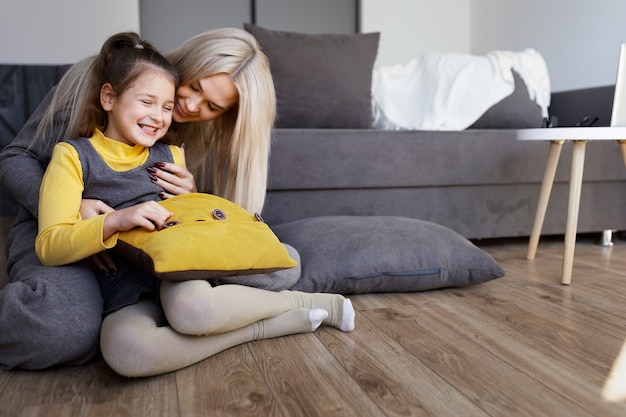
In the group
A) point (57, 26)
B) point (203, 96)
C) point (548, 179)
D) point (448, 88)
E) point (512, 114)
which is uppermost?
point (57, 26)

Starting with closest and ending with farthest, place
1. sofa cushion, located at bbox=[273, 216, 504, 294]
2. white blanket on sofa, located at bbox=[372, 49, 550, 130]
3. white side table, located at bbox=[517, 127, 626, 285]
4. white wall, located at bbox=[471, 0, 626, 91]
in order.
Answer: sofa cushion, located at bbox=[273, 216, 504, 294], white side table, located at bbox=[517, 127, 626, 285], white blanket on sofa, located at bbox=[372, 49, 550, 130], white wall, located at bbox=[471, 0, 626, 91]

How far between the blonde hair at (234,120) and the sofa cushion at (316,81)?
87 centimetres

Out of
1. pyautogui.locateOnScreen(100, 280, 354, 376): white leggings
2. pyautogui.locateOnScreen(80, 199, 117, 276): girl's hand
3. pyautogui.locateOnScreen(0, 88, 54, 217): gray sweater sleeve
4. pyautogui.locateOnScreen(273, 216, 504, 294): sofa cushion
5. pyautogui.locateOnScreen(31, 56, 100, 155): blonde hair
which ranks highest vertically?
pyautogui.locateOnScreen(31, 56, 100, 155): blonde hair

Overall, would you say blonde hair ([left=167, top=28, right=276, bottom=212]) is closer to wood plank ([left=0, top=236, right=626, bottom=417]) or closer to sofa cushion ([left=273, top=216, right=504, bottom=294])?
sofa cushion ([left=273, top=216, right=504, bottom=294])

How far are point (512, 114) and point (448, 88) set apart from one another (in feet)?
1.00

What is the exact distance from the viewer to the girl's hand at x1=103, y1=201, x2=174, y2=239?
1.14 metres

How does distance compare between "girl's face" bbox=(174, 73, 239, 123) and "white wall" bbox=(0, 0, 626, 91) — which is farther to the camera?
"white wall" bbox=(0, 0, 626, 91)

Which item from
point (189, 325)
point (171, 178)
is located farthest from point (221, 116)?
point (189, 325)

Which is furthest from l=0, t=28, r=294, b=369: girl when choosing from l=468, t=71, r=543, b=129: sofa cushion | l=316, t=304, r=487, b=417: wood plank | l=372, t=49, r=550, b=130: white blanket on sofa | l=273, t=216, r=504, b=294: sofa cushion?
l=468, t=71, r=543, b=129: sofa cushion

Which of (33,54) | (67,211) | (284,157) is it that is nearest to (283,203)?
(284,157)

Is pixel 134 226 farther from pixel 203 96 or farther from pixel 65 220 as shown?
pixel 203 96

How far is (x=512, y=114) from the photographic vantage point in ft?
9.15

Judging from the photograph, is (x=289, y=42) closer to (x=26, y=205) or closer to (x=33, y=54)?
(x=26, y=205)

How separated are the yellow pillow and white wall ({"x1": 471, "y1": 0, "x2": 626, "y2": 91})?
8.22 ft
